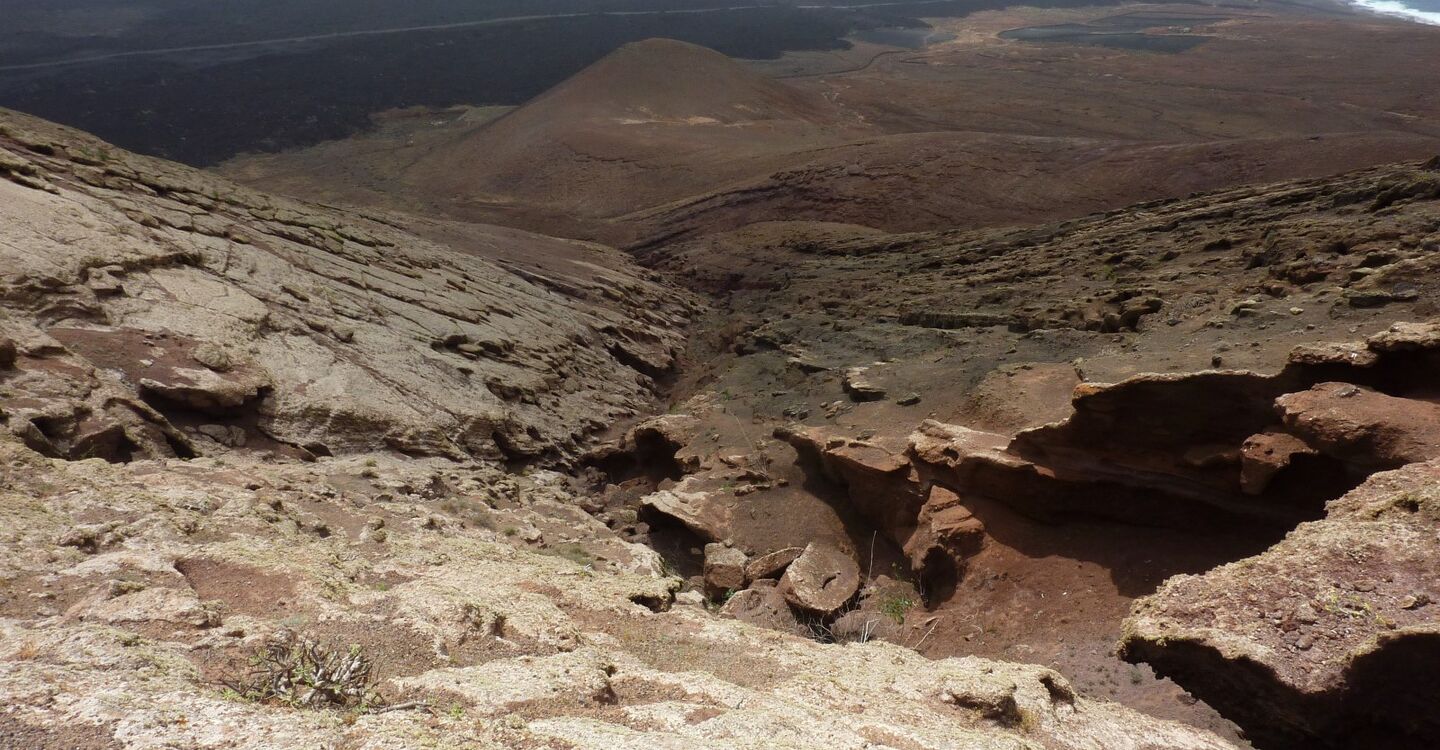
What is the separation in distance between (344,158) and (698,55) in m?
15.2

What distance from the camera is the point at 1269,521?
561cm

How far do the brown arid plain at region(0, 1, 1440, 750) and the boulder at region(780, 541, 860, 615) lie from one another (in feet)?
0.12

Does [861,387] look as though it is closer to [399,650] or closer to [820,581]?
[820,581]

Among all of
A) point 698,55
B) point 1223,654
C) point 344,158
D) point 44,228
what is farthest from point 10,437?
point 698,55

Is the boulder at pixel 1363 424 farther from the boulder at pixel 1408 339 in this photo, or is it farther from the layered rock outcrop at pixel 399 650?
the layered rock outcrop at pixel 399 650

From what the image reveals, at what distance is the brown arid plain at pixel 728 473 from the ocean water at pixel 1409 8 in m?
74.3

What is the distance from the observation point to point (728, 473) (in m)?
9.54

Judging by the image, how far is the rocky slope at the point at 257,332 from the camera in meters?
6.86

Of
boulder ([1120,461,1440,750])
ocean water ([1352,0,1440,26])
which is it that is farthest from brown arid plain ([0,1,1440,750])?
ocean water ([1352,0,1440,26])

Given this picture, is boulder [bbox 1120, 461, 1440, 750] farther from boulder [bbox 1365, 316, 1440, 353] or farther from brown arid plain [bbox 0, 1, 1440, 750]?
boulder [bbox 1365, 316, 1440, 353]

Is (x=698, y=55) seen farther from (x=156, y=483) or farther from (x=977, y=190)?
(x=156, y=483)

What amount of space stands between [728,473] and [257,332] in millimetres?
5259

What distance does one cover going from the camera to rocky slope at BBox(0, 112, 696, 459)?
6.86 m

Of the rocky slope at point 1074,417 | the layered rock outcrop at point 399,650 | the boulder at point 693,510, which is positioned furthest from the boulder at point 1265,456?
the boulder at point 693,510
